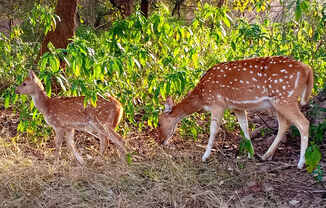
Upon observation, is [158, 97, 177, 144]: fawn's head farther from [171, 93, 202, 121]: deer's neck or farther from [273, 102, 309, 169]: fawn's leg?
[273, 102, 309, 169]: fawn's leg

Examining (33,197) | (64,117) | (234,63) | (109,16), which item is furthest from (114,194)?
(109,16)

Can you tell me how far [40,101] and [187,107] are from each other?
7.67ft

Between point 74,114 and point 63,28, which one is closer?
point 74,114

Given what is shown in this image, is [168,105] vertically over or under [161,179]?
over

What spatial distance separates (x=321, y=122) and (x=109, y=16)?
8959 mm

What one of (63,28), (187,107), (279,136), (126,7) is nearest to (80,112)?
(187,107)

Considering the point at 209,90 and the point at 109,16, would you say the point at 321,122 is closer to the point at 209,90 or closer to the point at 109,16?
the point at 209,90

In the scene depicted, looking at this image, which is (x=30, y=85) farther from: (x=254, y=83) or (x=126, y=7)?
(x=126, y=7)

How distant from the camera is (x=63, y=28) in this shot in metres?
8.90

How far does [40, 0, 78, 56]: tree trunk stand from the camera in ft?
29.1

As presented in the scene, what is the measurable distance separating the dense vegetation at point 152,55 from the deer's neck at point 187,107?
0.82ft

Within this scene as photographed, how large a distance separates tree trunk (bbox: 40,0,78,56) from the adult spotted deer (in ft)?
9.62

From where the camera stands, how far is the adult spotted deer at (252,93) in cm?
616

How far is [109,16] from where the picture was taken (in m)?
14.4
